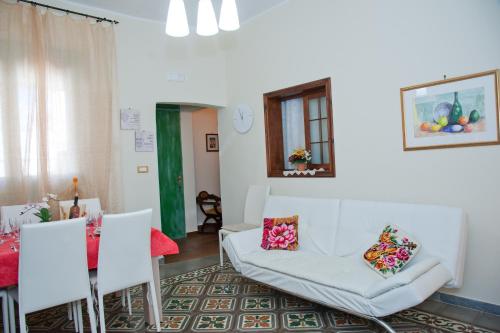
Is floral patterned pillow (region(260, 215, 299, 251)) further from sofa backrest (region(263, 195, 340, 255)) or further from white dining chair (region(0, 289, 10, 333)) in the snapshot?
white dining chair (region(0, 289, 10, 333))

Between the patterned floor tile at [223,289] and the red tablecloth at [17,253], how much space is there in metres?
0.85

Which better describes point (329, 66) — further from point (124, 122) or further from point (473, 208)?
point (124, 122)

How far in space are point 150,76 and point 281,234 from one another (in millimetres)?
2582

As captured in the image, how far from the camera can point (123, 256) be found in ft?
7.92

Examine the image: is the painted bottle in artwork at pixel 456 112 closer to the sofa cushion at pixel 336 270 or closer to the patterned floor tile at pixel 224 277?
the sofa cushion at pixel 336 270

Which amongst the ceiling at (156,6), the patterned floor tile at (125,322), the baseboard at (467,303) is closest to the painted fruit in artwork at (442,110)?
the baseboard at (467,303)

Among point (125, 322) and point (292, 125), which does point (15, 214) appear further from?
point (292, 125)

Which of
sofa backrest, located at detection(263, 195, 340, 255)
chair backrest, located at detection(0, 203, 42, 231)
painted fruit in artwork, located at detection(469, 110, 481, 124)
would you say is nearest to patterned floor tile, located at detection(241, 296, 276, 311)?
sofa backrest, located at detection(263, 195, 340, 255)

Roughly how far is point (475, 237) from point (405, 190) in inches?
24.4

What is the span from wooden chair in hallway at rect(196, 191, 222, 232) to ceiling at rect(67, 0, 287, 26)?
293 cm

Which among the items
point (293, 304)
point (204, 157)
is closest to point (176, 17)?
point (293, 304)

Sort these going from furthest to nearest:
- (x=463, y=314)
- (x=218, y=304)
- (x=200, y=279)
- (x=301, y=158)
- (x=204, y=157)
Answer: (x=204, y=157) → (x=301, y=158) → (x=200, y=279) → (x=218, y=304) → (x=463, y=314)

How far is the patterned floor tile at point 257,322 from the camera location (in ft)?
8.37

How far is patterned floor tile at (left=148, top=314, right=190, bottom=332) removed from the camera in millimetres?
2610
